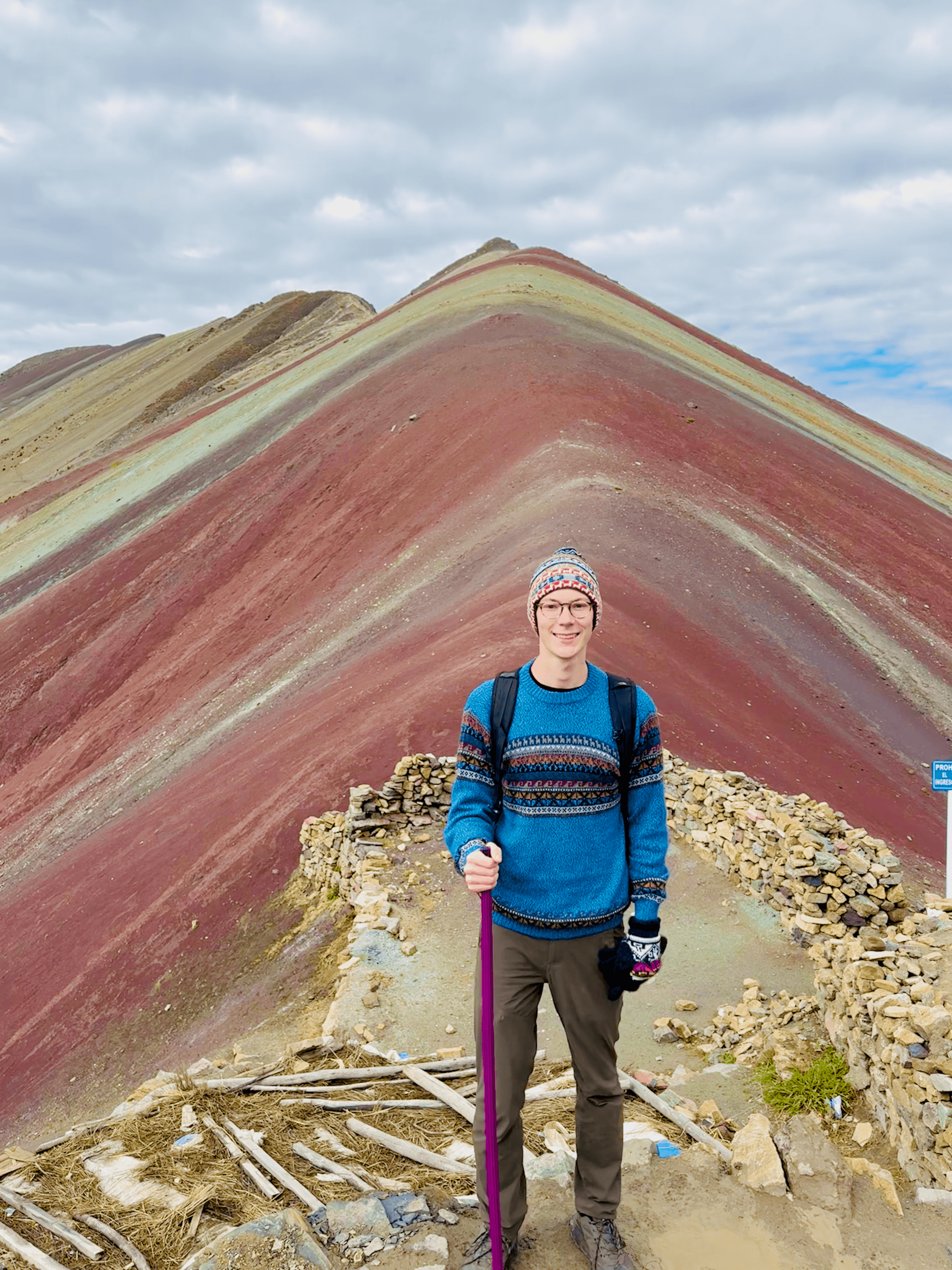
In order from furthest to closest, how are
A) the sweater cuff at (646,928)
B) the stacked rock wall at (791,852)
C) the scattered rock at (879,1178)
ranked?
the stacked rock wall at (791,852) < the scattered rock at (879,1178) < the sweater cuff at (646,928)

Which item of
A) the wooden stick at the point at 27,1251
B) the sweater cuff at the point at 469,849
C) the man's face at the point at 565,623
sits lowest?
the wooden stick at the point at 27,1251

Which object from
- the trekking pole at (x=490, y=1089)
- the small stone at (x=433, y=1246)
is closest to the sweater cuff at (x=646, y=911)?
the trekking pole at (x=490, y=1089)

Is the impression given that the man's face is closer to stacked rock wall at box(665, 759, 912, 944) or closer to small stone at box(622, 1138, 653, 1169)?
small stone at box(622, 1138, 653, 1169)

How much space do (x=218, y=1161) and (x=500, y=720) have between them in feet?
9.24

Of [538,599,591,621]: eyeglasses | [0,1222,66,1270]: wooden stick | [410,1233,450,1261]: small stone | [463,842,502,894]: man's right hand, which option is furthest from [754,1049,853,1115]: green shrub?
[0,1222,66,1270]: wooden stick

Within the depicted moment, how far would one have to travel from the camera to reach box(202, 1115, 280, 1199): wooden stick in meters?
4.03

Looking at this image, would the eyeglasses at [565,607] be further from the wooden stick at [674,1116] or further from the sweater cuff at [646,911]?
the wooden stick at [674,1116]

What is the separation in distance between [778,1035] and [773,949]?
1.71 meters

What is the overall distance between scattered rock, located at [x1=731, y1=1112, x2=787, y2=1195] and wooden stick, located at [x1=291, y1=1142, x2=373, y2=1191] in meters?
1.59

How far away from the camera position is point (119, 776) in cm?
1908

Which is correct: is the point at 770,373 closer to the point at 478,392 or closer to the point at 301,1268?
the point at 478,392

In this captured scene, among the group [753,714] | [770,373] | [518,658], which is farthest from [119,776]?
[770,373]

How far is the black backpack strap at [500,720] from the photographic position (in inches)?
125

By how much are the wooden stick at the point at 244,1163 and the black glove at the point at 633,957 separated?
1.97m
